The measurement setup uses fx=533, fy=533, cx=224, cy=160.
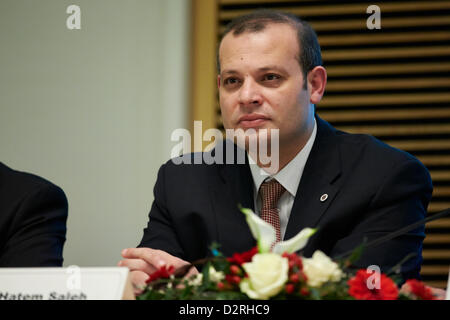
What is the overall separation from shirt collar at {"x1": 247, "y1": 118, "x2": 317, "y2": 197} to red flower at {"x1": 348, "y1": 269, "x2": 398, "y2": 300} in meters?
0.89

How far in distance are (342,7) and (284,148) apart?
5.31 feet

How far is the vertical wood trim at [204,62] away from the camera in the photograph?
318 cm

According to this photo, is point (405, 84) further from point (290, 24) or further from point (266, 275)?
point (266, 275)

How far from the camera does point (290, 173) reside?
5.98ft

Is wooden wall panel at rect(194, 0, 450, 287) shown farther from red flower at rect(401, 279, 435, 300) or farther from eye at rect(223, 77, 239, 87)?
red flower at rect(401, 279, 435, 300)

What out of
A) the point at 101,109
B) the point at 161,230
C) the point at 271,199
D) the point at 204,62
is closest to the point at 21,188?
the point at 161,230

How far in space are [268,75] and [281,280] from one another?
104cm

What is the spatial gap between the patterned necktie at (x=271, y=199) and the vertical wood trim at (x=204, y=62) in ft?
4.60

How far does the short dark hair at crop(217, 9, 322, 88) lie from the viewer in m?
1.79

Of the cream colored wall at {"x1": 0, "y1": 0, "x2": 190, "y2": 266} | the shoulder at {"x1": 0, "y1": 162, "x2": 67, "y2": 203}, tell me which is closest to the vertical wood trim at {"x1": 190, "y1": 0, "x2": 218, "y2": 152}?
the cream colored wall at {"x1": 0, "y1": 0, "x2": 190, "y2": 266}

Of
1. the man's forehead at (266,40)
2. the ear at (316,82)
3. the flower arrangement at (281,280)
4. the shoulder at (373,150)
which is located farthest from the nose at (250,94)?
the flower arrangement at (281,280)

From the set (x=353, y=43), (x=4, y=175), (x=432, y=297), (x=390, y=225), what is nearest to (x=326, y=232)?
(x=390, y=225)

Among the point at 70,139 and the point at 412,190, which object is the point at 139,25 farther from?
the point at 412,190

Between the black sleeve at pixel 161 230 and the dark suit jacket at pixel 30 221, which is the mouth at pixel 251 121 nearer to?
the black sleeve at pixel 161 230
